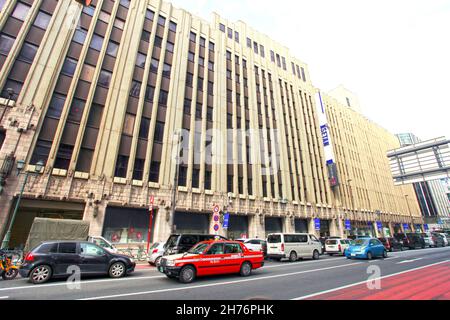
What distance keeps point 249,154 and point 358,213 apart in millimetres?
25959

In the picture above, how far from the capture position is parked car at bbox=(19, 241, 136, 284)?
794 cm

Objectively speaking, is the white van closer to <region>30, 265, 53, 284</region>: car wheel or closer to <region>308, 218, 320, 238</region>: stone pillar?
<region>30, 265, 53, 284</region>: car wheel

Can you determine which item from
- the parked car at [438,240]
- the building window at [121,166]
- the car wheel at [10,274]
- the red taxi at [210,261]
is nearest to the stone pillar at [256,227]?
the red taxi at [210,261]

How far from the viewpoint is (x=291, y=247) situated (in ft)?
51.3

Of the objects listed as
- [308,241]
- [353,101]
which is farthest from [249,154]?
[353,101]

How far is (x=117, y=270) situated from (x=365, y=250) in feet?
54.1

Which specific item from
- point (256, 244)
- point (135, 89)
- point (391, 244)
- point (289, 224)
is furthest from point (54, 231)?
point (391, 244)

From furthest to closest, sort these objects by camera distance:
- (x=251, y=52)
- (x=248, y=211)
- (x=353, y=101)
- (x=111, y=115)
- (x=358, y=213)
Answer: (x=353, y=101), (x=358, y=213), (x=251, y=52), (x=248, y=211), (x=111, y=115)

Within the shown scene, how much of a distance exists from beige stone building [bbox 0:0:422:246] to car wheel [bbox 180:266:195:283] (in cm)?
1120

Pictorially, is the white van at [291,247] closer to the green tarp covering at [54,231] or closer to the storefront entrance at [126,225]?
the storefront entrance at [126,225]

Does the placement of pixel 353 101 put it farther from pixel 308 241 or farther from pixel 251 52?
pixel 308 241

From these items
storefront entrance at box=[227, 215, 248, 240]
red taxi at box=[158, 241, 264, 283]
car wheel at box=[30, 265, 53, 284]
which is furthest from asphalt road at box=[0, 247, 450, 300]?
storefront entrance at box=[227, 215, 248, 240]

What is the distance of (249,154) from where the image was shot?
27.9 meters

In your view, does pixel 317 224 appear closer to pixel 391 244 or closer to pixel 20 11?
pixel 391 244
